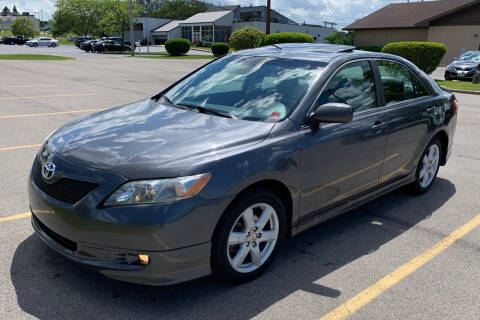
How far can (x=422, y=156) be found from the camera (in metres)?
5.06

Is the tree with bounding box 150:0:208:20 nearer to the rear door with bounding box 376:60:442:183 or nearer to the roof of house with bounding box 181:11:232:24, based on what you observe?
the roof of house with bounding box 181:11:232:24

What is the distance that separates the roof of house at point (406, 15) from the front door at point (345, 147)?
3988 centimetres

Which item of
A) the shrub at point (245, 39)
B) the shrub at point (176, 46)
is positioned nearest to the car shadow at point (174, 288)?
the shrub at point (245, 39)

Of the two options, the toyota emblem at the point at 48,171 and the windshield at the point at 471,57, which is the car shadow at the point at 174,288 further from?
the windshield at the point at 471,57

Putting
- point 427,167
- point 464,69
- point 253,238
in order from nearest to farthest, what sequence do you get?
point 253,238 → point 427,167 → point 464,69

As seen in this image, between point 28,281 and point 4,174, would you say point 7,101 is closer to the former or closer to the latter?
point 4,174

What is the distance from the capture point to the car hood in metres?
2.82

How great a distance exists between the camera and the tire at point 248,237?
9.72 ft

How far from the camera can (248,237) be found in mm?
3186

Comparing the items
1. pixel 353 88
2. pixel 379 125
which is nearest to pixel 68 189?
pixel 353 88

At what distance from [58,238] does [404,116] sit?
3.43 m

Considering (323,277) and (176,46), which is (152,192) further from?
(176,46)

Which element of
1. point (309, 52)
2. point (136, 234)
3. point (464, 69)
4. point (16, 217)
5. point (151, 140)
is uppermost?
point (309, 52)

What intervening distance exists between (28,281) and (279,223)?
6.07 feet
